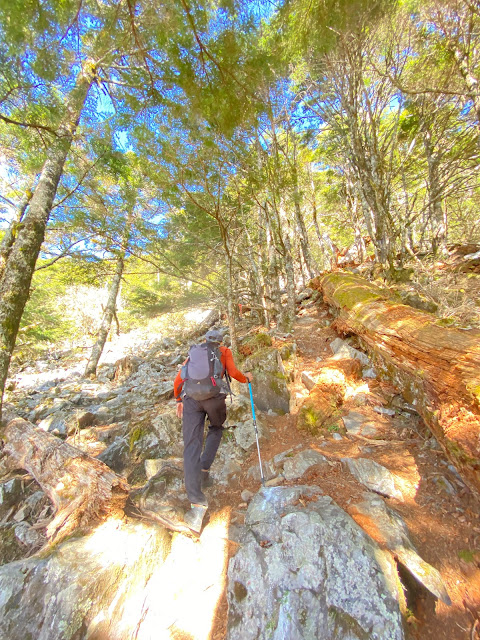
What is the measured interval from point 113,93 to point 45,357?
46.9 feet

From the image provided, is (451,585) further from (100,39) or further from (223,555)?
(100,39)

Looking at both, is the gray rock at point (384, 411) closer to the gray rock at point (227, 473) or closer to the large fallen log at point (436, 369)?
the large fallen log at point (436, 369)

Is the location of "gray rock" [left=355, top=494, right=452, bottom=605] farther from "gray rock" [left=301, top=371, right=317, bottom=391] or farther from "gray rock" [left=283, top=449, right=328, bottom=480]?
"gray rock" [left=301, top=371, right=317, bottom=391]

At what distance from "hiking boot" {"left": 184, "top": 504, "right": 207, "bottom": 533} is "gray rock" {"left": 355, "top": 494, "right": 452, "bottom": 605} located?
5.88 ft

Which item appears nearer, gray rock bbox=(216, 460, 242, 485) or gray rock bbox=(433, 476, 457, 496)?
gray rock bbox=(433, 476, 457, 496)

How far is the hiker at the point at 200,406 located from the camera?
329cm

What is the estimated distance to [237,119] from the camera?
525cm

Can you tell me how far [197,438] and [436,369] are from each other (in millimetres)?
3264

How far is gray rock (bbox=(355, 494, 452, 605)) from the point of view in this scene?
6.49 ft

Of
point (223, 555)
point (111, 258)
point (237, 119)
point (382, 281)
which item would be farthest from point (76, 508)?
point (382, 281)

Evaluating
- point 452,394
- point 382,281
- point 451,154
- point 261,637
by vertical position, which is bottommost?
point 261,637

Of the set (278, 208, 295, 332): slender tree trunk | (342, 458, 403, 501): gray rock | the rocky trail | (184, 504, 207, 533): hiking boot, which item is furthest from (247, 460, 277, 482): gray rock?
(278, 208, 295, 332): slender tree trunk

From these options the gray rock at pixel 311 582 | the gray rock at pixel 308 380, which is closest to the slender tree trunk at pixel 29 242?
the gray rock at pixel 311 582

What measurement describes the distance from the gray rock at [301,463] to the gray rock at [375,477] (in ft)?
1.32
